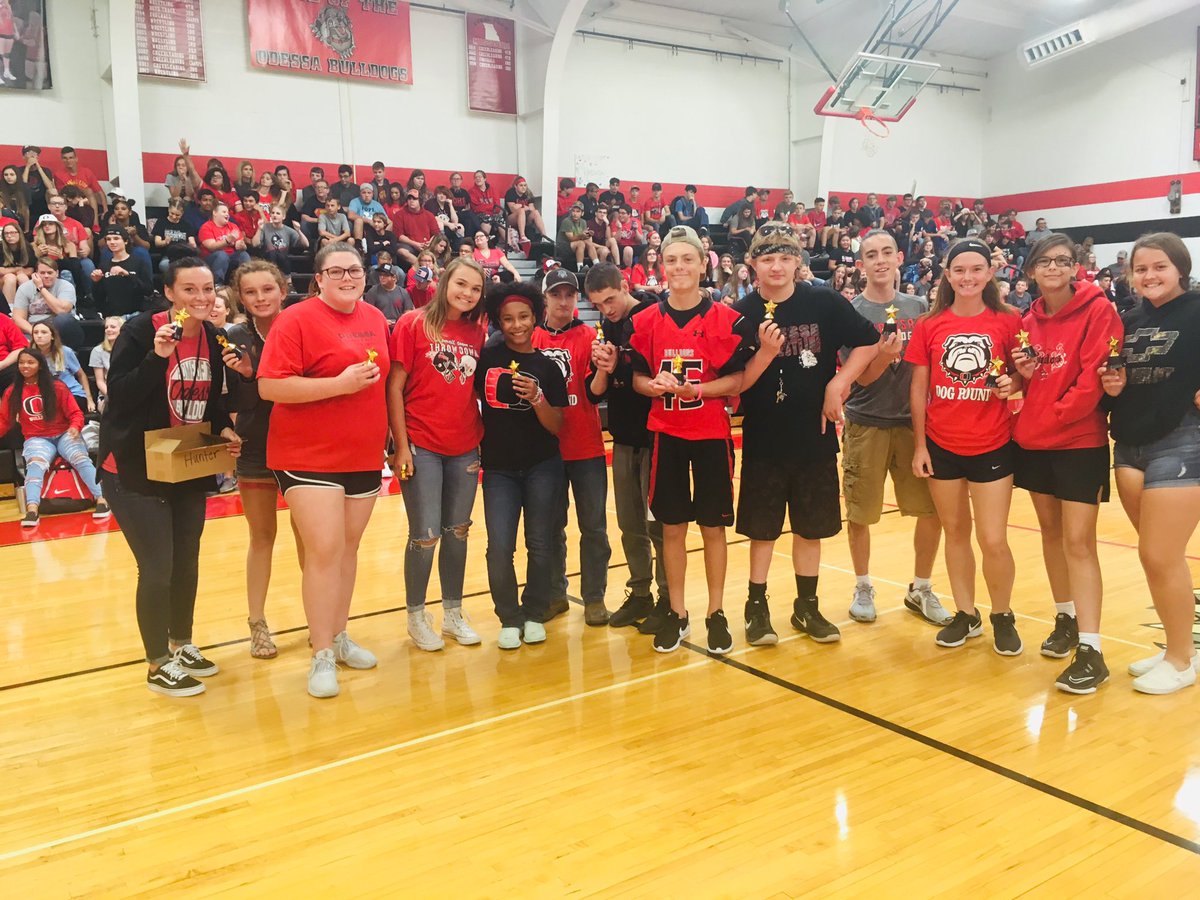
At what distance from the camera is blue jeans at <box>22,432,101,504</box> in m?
7.32

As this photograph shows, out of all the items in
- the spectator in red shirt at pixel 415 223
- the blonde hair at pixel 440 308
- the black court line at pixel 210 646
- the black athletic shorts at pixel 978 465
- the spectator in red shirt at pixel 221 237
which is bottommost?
the black court line at pixel 210 646

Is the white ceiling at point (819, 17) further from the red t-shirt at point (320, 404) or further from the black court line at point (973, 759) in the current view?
the black court line at point (973, 759)

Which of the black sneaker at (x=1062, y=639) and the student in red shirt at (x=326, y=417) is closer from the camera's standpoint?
the student in red shirt at (x=326, y=417)

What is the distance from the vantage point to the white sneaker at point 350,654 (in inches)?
158

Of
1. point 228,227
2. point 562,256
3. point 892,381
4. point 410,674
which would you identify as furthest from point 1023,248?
point 410,674

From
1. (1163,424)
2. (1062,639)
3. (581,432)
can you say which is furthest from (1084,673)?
(581,432)

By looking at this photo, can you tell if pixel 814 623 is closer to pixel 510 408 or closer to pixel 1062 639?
pixel 1062 639

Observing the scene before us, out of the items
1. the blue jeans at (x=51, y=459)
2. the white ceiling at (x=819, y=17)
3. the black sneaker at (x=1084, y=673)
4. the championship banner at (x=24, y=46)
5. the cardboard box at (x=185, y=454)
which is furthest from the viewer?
the white ceiling at (x=819, y=17)

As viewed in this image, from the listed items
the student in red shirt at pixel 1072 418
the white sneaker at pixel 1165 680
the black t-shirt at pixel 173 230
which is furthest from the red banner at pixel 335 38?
the white sneaker at pixel 1165 680

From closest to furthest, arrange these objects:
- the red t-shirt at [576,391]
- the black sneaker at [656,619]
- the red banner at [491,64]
Answer: the red t-shirt at [576,391]
the black sneaker at [656,619]
the red banner at [491,64]

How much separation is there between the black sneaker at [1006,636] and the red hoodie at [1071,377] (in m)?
0.80

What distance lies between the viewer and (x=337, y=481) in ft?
11.6

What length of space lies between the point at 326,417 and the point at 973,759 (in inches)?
105

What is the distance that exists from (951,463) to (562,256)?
1092 centimetres
